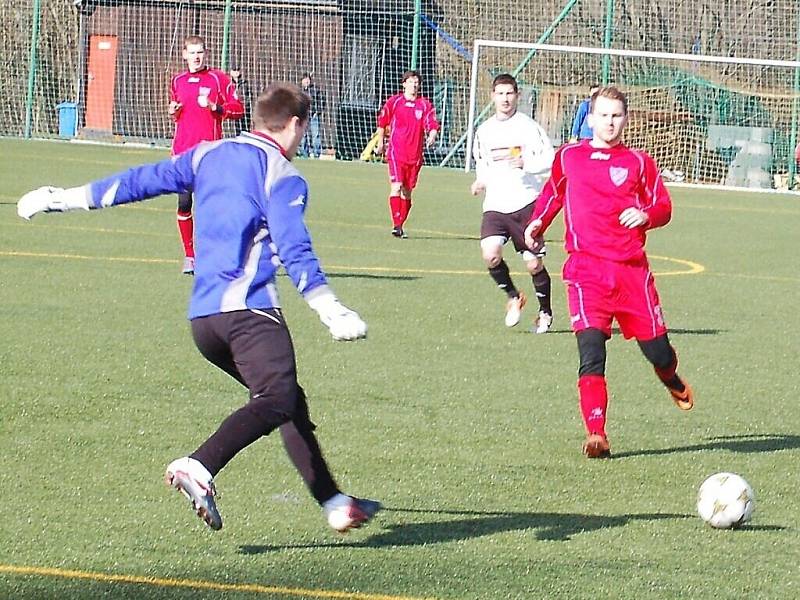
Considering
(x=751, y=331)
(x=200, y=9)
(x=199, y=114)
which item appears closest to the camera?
(x=751, y=331)

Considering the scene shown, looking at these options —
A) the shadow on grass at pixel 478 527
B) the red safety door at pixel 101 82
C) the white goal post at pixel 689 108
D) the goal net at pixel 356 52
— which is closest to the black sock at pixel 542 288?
the shadow on grass at pixel 478 527

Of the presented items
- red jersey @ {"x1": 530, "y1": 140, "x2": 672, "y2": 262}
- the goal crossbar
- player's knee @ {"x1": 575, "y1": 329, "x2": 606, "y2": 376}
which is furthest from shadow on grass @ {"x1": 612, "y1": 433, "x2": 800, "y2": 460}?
the goal crossbar

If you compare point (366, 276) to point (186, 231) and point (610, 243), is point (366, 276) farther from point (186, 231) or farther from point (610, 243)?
point (610, 243)

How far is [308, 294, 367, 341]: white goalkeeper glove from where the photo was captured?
4789mm

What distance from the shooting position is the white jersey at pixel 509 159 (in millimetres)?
11125

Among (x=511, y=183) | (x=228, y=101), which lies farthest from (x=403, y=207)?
(x=511, y=183)

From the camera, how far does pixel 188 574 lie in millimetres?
4738

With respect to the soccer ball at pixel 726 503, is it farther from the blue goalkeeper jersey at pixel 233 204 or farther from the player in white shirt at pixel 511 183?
the player in white shirt at pixel 511 183

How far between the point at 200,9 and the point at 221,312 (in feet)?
102

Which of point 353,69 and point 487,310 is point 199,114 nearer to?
point 487,310

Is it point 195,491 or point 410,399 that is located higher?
point 195,491

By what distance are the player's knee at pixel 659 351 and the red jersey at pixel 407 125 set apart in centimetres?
1216

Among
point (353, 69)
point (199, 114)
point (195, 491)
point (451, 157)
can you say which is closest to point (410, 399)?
point (195, 491)

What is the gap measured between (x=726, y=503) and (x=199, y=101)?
30.4ft
